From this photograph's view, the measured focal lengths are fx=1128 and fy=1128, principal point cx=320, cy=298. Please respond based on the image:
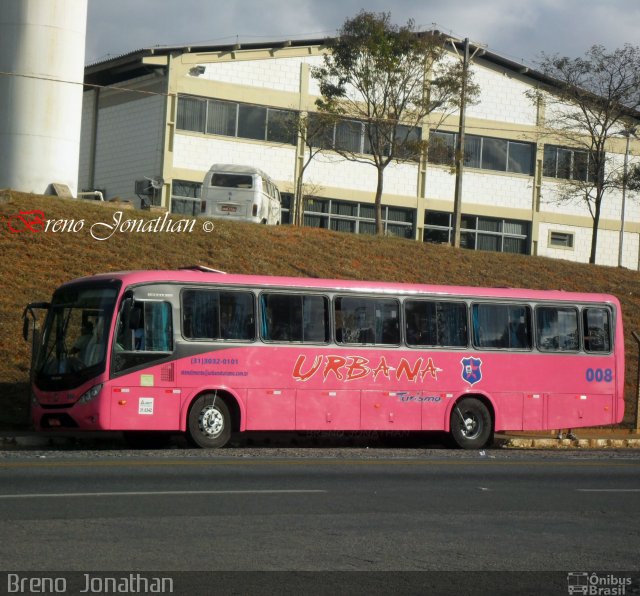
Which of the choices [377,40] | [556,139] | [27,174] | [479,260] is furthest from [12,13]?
[556,139]

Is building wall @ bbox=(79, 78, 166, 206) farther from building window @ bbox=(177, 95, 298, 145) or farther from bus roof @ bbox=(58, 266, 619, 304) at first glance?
bus roof @ bbox=(58, 266, 619, 304)

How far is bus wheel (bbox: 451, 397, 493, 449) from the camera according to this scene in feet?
69.9

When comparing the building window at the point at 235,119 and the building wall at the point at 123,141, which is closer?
the building window at the point at 235,119

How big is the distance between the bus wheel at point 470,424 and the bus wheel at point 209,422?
15.3ft

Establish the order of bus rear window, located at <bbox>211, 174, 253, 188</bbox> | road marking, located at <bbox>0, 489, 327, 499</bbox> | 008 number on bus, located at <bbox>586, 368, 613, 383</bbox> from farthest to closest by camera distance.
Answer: bus rear window, located at <bbox>211, 174, 253, 188</bbox> → 008 number on bus, located at <bbox>586, 368, 613, 383</bbox> → road marking, located at <bbox>0, 489, 327, 499</bbox>

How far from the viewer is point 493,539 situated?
32.3 ft

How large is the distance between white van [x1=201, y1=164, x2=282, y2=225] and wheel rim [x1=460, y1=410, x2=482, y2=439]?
17.3 metres

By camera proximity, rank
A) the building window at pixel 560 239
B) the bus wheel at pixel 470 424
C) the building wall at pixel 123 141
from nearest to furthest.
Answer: the bus wheel at pixel 470 424 → the building wall at pixel 123 141 → the building window at pixel 560 239

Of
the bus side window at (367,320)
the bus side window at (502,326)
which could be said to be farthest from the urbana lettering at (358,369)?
the bus side window at (502,326)

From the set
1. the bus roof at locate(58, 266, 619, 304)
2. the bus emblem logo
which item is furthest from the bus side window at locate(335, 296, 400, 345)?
the bus emblem logo

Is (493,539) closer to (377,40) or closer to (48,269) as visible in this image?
(48,269)

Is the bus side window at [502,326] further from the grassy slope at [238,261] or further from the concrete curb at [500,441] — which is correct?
the grassy slope at [238,261]

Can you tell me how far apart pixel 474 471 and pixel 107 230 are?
17594mm

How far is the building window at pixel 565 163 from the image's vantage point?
1864 inches
